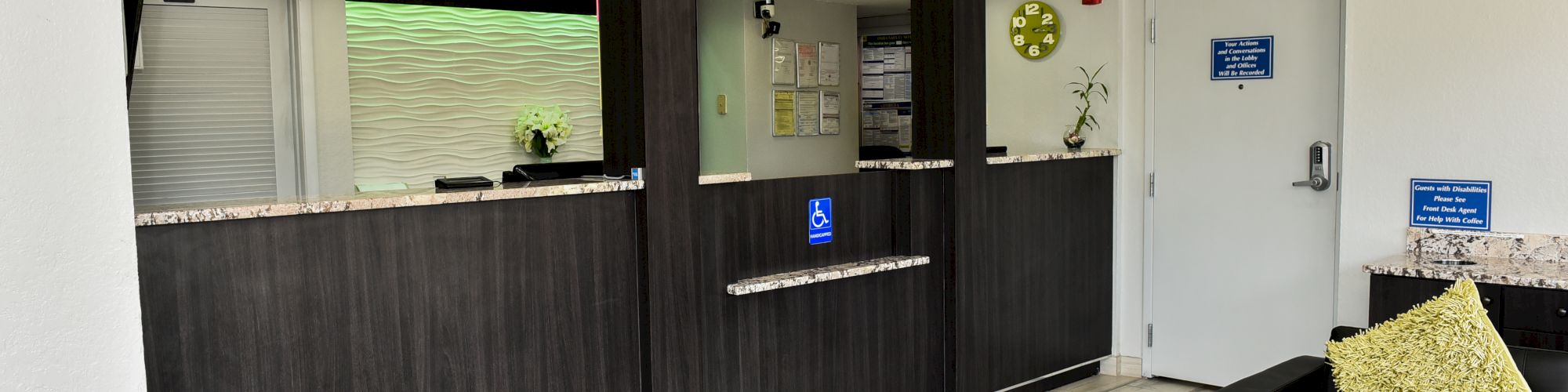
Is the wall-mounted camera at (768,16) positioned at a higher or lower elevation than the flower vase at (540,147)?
higher

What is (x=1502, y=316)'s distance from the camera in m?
3.43

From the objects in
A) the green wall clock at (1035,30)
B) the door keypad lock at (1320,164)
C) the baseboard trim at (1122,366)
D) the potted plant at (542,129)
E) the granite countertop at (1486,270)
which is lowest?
the baseboard trim at (1122,366)

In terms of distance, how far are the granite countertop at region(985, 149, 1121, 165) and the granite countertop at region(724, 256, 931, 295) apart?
1.82ft

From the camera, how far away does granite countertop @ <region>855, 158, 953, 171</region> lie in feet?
13.3

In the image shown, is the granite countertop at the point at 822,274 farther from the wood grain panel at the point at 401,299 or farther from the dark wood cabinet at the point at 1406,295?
the dark wood cabinet at the point at 1406,295

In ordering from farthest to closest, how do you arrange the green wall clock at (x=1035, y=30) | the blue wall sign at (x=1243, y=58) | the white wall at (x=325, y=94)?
the white wall at (x=325, y=94) < the green wall clock at (x=1035, y=30) < the blue wall sign at (x=1243, y=58)

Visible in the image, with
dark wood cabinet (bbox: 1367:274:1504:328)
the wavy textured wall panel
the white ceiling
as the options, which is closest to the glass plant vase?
dark wood cabinet (bbox: 1367:274:1504:328)

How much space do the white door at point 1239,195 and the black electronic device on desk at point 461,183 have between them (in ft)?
10.4

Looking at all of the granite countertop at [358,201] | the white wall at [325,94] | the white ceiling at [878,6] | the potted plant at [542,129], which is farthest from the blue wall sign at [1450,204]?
the white wall at [325,94]

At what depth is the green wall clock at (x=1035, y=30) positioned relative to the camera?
203 inches

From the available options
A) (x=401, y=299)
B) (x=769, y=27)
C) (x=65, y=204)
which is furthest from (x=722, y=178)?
(x=769, y=27)

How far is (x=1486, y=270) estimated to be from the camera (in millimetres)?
3537

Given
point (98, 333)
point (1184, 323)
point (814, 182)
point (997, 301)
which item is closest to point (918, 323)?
point (997, 301)

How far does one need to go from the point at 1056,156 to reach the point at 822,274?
5.06 ft
